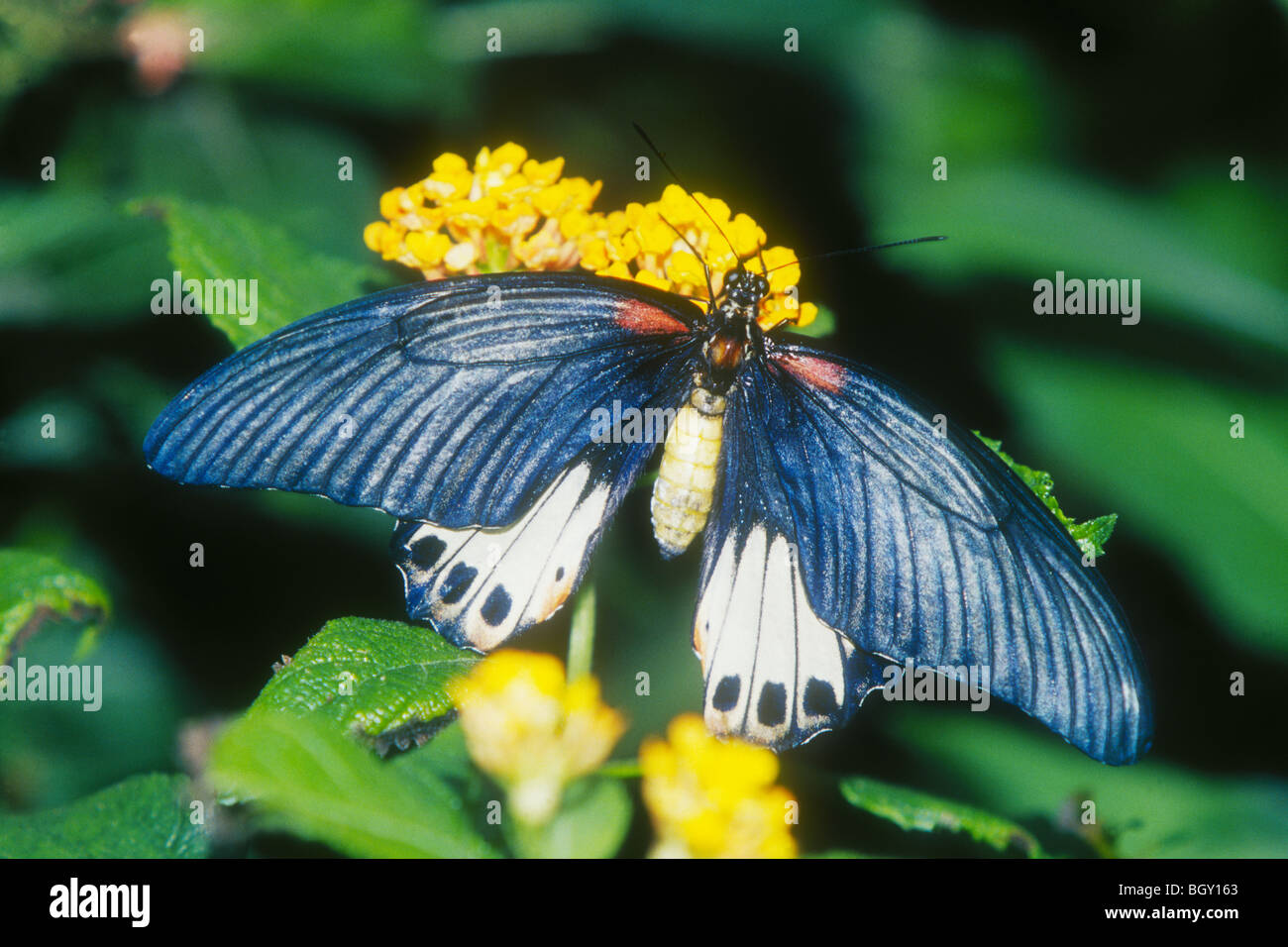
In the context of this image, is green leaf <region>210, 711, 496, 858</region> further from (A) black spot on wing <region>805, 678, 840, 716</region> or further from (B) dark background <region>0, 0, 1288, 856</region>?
(B) dark background <region>0, 0, 1288, 856</region>

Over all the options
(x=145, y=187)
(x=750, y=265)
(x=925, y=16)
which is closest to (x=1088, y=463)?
(x=750, y=265)

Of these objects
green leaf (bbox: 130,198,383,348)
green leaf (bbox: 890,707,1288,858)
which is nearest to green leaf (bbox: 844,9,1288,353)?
green leaf (bbox: 890,707,1288,858)

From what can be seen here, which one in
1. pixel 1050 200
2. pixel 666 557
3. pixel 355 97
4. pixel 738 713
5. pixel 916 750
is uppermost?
pixel 355 97

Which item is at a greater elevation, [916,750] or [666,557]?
[666,557]

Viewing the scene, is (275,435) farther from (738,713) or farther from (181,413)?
(738,713)

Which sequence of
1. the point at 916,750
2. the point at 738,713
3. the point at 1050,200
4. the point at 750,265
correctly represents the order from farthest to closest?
the point at 1050,200, the point at 916,750, the point at 750,265, the point at 738,713

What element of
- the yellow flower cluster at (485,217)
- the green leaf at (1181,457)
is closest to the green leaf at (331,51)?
the yellow flower cluster at (485,217)

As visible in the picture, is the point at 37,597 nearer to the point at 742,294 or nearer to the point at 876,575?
the point at 742,294
